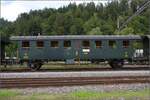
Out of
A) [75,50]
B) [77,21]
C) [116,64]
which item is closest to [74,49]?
[75,50]

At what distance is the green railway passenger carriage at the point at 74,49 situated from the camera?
3444 cm

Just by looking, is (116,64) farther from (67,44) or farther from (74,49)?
(67,44)

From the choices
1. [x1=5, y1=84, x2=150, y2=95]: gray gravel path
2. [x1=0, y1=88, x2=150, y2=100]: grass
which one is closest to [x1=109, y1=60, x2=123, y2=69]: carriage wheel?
[x1=5, y1=84, x2=150, y2=95]: gray gravel path

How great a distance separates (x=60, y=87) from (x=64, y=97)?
374 centimetres

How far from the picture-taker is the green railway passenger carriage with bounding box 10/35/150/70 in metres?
34.4

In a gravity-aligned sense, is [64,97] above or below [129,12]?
below

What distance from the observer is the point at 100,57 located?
115ft

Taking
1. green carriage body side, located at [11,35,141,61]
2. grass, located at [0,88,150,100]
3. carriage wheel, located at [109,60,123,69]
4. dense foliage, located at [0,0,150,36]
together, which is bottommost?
grass, located at [0,88,150,100]

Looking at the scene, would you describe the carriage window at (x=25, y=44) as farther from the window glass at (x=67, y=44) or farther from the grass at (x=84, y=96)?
the grass at (x=84, y=96)

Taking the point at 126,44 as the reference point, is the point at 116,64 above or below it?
below

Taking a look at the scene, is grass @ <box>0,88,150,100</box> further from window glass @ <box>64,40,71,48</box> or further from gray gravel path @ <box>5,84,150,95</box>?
window glass @ <box>64,40,71,48</box>

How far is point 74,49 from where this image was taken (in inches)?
1368

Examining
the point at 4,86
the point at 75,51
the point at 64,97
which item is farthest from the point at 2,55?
the point at 64,97

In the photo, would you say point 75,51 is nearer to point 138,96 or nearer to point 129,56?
point 129,56
